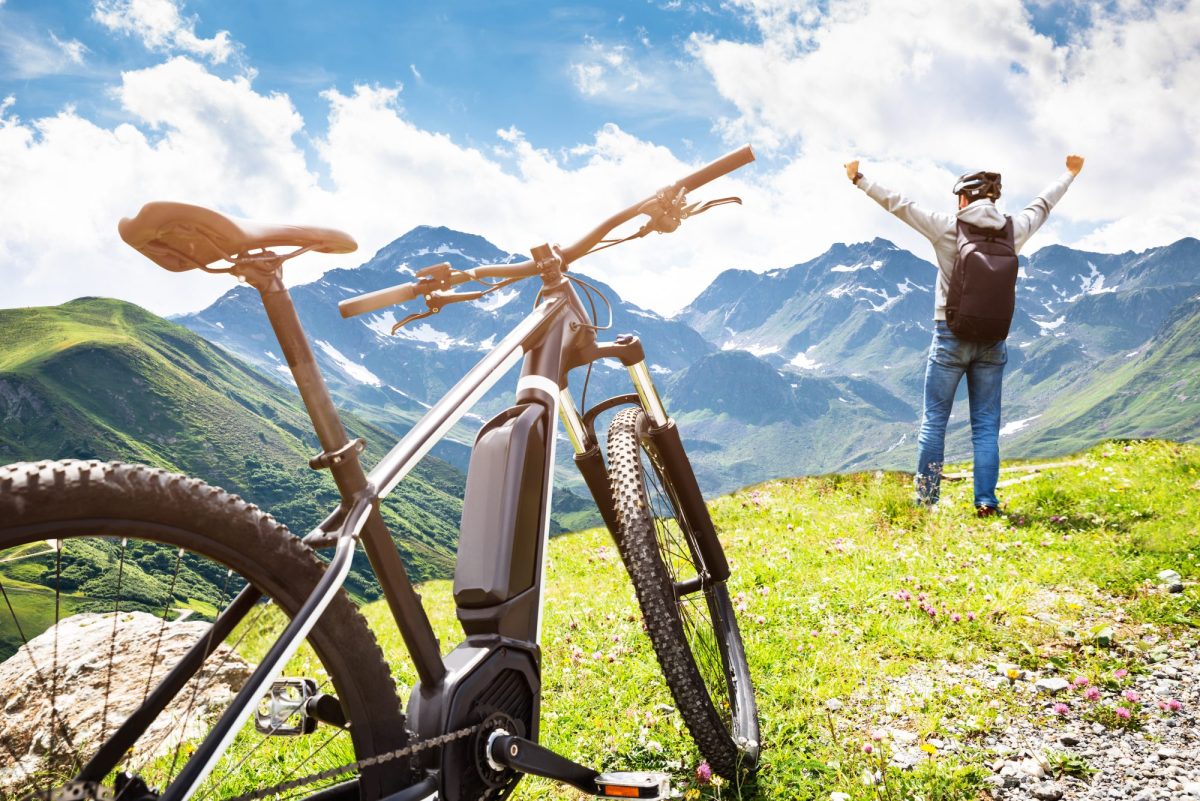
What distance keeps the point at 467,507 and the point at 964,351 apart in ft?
25.9

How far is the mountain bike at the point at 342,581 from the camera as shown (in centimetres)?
212

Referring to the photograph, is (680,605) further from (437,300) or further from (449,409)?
(437,300)

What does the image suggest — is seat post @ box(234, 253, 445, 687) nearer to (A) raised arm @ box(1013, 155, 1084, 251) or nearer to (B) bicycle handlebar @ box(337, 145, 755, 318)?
(B) bicycle handlebar @ box(337, 145, 755, 318)

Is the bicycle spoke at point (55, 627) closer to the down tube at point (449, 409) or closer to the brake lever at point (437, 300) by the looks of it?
the down tube at point (449, 409)

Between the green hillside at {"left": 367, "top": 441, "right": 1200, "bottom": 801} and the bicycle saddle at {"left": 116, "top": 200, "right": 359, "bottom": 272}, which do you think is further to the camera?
the green hillside at {"left": 367, "top": 441, "right": 1200, "bottom": 801}

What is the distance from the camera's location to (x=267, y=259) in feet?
7.94

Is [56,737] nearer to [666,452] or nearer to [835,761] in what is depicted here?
[666,452]

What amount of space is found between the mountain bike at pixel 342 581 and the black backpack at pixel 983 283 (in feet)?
19.0

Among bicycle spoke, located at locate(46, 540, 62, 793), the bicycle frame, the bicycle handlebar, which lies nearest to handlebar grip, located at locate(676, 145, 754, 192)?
Result: the bicycle handlebar

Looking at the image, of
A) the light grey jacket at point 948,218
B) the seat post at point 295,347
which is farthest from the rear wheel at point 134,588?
the light grey jacket at point 948,218

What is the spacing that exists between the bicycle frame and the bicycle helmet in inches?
272

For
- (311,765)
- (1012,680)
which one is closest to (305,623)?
(311,765)

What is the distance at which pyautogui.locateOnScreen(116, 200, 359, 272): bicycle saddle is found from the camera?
2.20m

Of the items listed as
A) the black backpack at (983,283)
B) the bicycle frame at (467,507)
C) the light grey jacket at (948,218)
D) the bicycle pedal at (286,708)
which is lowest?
the bicycle pedal at (286,708)
